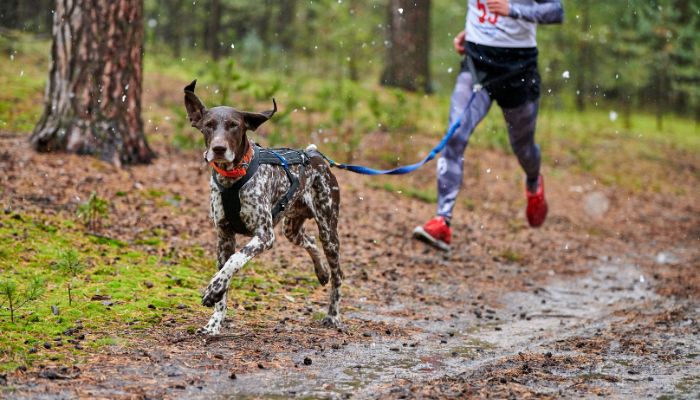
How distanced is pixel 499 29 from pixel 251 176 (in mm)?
4347

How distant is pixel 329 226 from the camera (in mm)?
A: 6520

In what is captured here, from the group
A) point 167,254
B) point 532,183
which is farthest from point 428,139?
point 167,254

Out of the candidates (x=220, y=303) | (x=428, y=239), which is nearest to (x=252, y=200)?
(x=220, y=303)

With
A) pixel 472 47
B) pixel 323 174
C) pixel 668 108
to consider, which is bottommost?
pixel 668 108

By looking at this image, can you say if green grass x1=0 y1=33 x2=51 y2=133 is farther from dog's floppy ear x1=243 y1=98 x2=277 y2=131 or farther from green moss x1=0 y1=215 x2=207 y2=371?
dog's floppy ear x1=243 y1=98 x2=277 y2=131

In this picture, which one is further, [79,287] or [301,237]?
[301,237]

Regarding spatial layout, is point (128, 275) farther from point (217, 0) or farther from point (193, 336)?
point (217, 0)

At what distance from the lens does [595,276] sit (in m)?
9.83

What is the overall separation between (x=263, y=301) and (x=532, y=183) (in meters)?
4.59

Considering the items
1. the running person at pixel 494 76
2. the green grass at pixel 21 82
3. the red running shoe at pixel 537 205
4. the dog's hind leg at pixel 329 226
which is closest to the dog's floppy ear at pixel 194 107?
the dog's hind leg at pixel 329 226

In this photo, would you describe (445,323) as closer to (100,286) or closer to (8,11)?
(100,286)

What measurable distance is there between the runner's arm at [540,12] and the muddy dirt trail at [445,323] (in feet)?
9.57

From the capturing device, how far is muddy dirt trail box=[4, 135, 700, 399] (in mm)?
4848

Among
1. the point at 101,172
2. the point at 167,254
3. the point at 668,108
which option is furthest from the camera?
the point at 668,108
